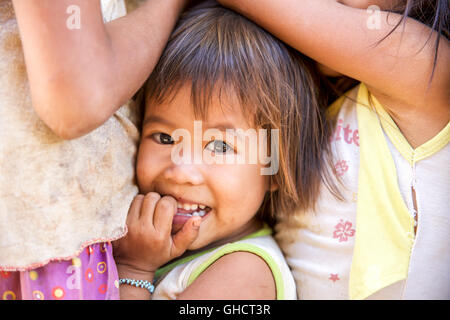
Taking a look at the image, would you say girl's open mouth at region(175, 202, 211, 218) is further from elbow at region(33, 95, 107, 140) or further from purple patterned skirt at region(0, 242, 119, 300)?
elbow at region(33, 95, 107, 140)

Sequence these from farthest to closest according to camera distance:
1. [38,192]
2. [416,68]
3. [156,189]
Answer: [156,189]
[416,68]
[38,192]

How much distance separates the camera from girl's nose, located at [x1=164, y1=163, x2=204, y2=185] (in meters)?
0.97

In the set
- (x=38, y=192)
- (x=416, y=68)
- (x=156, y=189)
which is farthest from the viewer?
(x=156, y=189)

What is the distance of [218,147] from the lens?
39.8 inches

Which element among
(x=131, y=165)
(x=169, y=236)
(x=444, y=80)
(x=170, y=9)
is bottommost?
(x=169, y=236)

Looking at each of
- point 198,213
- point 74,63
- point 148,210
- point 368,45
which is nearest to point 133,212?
point 148,210

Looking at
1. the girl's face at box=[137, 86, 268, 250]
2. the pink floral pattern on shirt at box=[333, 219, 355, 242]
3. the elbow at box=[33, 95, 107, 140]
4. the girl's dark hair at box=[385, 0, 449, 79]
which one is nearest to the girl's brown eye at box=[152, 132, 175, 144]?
the girl's face at box=[137, 86, 268, 250]

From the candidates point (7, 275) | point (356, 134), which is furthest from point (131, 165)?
point (356, 134)

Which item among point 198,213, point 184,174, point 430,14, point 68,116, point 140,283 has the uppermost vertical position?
point 430,14

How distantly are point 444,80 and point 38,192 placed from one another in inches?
29.6

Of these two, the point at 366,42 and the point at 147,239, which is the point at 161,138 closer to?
the point at 147,239

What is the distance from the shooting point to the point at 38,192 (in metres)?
0.79

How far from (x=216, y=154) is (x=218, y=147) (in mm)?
18
